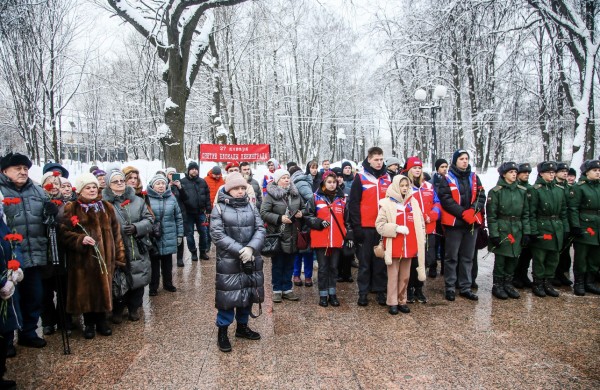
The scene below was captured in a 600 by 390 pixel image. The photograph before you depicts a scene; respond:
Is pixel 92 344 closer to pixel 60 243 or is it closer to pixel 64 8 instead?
pixel 60 243

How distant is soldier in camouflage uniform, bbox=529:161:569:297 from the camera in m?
5.87

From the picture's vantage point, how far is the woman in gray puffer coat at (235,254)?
404 centimetres

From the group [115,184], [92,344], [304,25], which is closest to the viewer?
[92,344]

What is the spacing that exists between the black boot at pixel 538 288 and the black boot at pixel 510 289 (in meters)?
0.29

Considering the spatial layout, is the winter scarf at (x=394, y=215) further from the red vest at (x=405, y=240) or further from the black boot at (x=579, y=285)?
the black boot at (x=579, y=285)

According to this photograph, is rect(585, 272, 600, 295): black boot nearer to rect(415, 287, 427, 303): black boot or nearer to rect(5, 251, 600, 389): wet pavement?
rect(5, 251, 600, 389): wet pavement

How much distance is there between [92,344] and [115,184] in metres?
1.94

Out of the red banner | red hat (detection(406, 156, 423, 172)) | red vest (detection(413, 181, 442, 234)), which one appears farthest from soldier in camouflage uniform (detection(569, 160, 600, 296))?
the red banner

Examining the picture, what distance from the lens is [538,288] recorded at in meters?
5.85

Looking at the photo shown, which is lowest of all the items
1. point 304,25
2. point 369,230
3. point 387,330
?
point 387,330

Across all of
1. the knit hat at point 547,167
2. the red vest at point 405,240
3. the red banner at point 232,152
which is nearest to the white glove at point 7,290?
the red vest at point 405,240

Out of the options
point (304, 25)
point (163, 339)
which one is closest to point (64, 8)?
point (163, 339)

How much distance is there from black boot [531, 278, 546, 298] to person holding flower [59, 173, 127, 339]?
586 centimetres

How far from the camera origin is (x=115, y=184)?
5.05m
